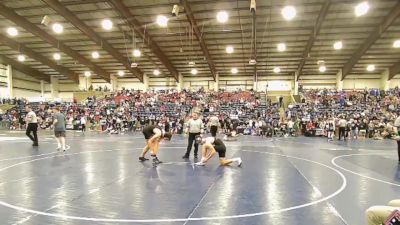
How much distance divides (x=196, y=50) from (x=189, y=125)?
21.4 meters

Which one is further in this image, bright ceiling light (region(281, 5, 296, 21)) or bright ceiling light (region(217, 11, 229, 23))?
bright ceiling light (region(217, 11, 229, 23))

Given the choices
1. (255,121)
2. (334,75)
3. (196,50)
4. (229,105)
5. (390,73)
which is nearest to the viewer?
(255,121)

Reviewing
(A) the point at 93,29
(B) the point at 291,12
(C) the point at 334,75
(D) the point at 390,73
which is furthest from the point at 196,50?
(D) the point at 390,73

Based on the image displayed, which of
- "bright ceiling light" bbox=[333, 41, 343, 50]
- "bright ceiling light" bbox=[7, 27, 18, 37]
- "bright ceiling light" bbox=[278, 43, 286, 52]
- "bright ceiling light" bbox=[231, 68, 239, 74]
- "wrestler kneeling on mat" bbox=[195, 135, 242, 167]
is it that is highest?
"bright ceiling light" bbox=[7, 27, 18, 37]

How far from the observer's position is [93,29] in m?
26.3

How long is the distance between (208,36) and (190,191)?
22691 millimetres

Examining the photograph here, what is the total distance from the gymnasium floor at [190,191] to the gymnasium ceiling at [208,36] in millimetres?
15461

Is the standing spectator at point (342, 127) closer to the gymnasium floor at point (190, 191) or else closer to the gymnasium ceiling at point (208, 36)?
the gymnasium ceiling at point (208, 36)

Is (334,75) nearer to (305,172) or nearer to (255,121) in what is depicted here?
(255,121)

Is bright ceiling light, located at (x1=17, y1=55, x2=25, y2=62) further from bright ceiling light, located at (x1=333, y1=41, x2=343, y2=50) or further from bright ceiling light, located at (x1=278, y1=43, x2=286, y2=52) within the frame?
bright ceiling light, located at (x1=333, y1=41, x2=343, y2=50)

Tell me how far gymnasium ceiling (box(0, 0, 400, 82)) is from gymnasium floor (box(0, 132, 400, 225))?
50.7 feet

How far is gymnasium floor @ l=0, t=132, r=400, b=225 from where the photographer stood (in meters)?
4.43

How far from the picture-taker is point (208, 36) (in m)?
27.0

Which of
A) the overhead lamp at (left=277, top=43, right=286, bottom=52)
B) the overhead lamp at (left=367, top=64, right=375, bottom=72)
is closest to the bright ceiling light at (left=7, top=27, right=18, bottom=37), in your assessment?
the overhead lamp at (left=277, top=43, right=286, bottom=52)
